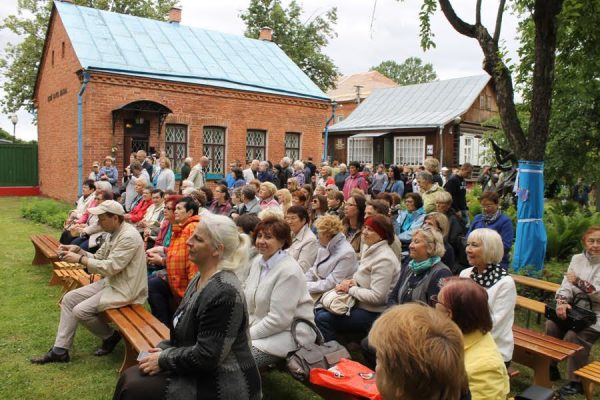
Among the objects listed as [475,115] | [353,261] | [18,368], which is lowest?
[18,368]

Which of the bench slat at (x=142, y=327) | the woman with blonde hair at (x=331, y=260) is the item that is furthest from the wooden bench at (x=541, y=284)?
the bench slat at (x=142, y=327)

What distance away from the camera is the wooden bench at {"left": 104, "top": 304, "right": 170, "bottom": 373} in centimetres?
406

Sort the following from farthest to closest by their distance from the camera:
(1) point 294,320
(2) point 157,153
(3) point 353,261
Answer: (2) point 157,153 → (3) point 353,261 → (1) point 294,320

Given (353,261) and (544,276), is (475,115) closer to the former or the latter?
(544,276)

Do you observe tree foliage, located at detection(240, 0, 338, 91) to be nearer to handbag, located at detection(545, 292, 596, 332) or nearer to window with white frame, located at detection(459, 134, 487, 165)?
window with white frame, located at detection(459, 134, 487, 165)

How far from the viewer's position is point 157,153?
17141 millimetres

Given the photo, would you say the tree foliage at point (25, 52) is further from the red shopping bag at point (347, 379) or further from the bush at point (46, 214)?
the red shopping bag at point (347, 379)

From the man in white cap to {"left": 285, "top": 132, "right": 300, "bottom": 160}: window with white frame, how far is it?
16.1 meters

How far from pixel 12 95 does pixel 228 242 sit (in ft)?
111

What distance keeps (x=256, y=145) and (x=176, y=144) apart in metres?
3.40

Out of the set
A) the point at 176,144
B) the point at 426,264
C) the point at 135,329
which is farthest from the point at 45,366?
the point at 176,144

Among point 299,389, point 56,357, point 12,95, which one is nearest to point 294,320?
point 299,389

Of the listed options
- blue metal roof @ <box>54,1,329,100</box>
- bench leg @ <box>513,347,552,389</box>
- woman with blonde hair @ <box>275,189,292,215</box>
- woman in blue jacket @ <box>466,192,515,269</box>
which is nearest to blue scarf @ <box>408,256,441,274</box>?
bench leg @ <box>513,347,552,389</box>

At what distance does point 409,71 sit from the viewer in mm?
75750
